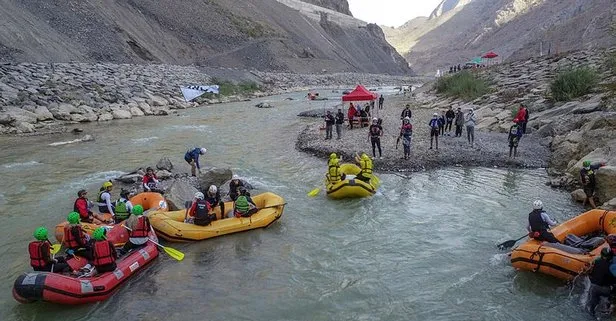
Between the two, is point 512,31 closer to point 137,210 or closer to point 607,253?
point 607,253

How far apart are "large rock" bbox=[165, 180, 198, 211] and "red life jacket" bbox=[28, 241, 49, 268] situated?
3.98 m

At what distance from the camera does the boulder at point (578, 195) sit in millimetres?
11843

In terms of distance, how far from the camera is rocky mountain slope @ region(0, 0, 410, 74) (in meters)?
37.6

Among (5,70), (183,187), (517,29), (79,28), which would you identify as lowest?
(183,187)

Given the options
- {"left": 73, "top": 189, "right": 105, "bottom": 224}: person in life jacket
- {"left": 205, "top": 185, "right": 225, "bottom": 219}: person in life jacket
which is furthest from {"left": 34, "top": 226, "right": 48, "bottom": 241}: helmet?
{"left": 205, "top": 185, "right": 225, "bottom": 219}: person in life jacket

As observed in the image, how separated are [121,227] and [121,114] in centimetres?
2161

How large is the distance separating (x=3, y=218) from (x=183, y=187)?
4637 millimetres

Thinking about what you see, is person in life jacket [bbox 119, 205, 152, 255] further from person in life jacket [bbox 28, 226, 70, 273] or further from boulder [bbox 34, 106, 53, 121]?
boulder [bbox 34, 106, 53, 121]

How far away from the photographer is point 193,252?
1005 centimetres

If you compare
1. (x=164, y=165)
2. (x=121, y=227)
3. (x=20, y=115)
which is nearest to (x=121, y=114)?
(x=20, y=115)

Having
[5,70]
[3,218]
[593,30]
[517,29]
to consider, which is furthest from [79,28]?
[517,29]

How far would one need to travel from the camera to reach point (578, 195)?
39.4 feet

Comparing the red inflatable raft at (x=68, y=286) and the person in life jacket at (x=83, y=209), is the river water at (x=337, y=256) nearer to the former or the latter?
the red inflatable raft at (x=68, y=286)

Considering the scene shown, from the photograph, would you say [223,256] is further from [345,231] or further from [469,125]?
[469,125]
